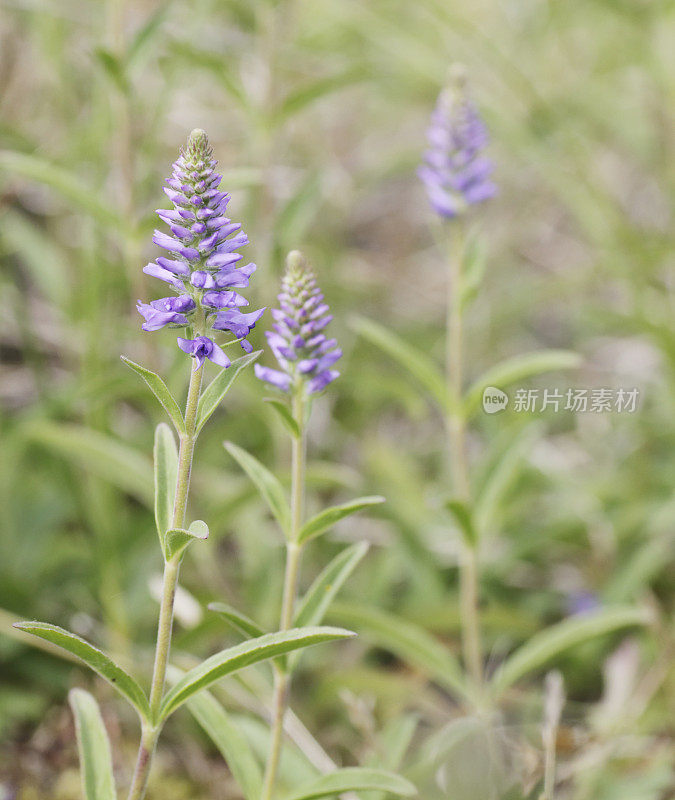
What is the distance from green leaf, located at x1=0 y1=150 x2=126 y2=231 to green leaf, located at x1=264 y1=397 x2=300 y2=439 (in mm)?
1720

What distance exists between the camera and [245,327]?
1.67m

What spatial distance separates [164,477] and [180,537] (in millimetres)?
294

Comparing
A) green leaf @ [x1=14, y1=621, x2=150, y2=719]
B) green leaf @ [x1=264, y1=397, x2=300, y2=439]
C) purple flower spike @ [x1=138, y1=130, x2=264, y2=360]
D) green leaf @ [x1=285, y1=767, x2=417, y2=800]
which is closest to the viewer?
purple flower spike @ [x1=138, y1=130, x2=264, y2=360]

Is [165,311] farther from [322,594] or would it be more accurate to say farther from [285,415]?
[322,594]

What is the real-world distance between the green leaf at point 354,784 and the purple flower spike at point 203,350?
3.33 feet

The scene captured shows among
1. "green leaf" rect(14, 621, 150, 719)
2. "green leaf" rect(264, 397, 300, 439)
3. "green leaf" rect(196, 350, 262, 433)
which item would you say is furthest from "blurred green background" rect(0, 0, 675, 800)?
"green leaf" rect(196, 350, 262, 433)

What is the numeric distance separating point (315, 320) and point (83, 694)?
3.66ft

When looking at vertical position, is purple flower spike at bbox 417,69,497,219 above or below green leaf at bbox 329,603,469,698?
above

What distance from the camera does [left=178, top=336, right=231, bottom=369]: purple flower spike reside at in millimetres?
1593

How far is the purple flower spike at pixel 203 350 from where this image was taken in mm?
1593

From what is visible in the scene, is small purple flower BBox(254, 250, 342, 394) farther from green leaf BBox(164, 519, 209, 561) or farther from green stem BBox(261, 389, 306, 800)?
green leaf BBox(164, 519, 209, 561)

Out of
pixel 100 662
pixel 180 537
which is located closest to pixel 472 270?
pixel 180 537

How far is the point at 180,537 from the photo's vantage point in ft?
5.46

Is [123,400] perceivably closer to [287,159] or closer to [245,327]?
[287,159]
